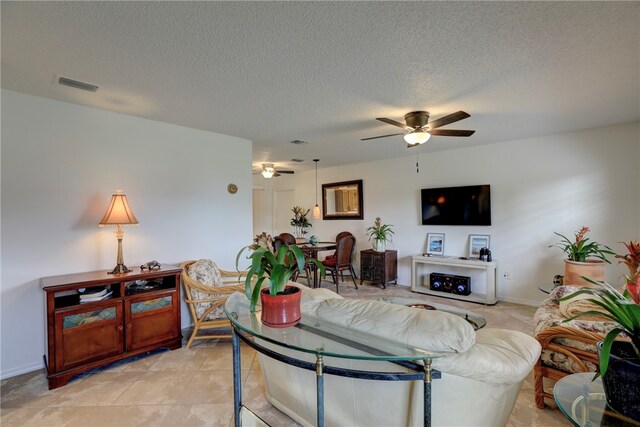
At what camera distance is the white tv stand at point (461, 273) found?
14.5ft

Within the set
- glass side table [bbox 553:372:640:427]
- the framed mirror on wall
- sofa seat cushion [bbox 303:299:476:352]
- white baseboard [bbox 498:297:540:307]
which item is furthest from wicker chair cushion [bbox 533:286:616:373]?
the framed mirror on wall

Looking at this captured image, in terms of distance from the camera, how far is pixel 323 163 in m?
6.28

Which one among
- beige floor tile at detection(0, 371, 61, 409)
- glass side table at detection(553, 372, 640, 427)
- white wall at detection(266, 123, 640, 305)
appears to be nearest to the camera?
glass side table at detection(553, 372, 640, 427)

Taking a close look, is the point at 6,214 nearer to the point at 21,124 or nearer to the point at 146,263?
the point at 21,124

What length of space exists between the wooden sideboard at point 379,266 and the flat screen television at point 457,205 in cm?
92

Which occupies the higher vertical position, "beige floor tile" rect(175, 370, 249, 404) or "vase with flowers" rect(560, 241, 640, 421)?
"vase with flowers" rect(560, 241, 640, 421)

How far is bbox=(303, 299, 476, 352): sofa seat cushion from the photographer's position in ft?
3.81

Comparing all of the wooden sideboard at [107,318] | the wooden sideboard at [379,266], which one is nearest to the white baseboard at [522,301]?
the wooden sideboard at [379,266]

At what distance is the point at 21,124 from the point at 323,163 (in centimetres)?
458

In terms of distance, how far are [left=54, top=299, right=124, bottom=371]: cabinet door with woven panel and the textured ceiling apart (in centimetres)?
190

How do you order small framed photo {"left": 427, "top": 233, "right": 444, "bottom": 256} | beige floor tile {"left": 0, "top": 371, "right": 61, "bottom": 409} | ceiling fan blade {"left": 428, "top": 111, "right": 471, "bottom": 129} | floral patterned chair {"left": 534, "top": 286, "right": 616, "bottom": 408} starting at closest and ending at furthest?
floral patterned chair {"left": 534, "top": 286, "right": 616, "bottom": 408}
beige floor tile {"left": 0, "top": 371, "right": 61, "bottom": 409}
ceiling fan blade {"left": 428, "top": 111, "right": 471, "bottom": 129}
small framed photo {"left": 427, "top": 233, "right": 444, "bottom": 256}

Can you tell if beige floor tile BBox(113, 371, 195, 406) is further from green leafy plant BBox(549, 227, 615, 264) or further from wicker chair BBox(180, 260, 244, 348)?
green leafy plant BBox(549, 227, 615, 264)

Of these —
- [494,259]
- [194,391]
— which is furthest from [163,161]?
[494,259]

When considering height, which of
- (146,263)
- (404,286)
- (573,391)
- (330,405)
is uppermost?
(146,263)
